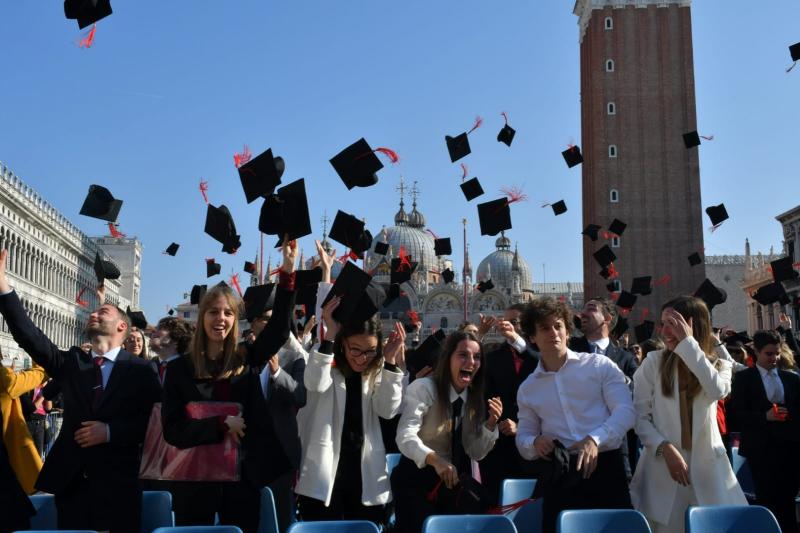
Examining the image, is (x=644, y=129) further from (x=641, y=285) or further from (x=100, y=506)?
(x=100, y=506)

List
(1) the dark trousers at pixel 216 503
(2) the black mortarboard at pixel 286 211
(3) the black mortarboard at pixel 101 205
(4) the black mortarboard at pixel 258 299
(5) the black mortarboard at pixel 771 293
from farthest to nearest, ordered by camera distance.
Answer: (5) the black mortarboard at pixel 771 293
(3) the black mortarboard at pixel 101 205
(4) the black mortarboard at pixel 258 299
(2) the black mortarboard at pixel 286 211
(1) the dark trousers at pixel 216 503

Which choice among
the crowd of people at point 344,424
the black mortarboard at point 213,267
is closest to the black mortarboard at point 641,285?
the black mortarboard at point 213,267

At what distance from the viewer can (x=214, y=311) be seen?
4.11m

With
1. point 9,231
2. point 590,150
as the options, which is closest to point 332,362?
point 9,231

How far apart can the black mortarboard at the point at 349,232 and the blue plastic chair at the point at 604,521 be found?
3.56 meters

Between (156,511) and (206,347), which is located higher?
(206,347)

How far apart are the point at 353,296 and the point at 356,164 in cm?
276

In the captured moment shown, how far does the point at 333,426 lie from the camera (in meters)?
4.26

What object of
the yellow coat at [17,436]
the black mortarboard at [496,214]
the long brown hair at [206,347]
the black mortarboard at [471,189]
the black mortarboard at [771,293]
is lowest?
the yellow coat at [17,436]

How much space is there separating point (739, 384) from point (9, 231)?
3780cm

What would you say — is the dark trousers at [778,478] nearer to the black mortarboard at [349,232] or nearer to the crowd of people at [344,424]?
the crowd of people at [344,424]

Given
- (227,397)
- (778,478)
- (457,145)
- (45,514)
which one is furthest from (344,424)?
(457,145)

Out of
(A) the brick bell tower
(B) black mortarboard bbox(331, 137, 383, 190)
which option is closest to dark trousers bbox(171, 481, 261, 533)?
(B) black mortarboard bbox(331, 137, 383, 190)

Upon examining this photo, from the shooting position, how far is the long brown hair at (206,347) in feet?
13.5
